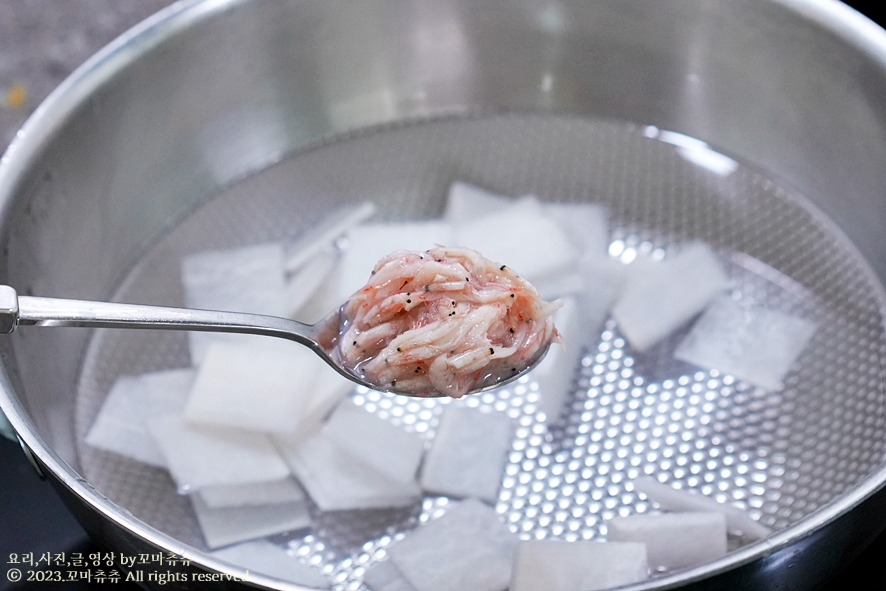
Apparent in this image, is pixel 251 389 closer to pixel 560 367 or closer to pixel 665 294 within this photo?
pixel 560 367

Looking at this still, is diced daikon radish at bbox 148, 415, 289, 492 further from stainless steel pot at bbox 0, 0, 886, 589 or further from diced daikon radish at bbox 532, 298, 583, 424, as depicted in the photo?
diced daikon radish at bbox 532, 298, 583, 424

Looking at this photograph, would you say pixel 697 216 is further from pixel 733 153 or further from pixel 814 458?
pixel 814 458

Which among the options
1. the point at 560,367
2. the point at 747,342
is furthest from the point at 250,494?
the point at 747,342

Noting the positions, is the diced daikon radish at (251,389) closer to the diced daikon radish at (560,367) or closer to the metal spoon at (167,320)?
the metal spoon at (167,320)

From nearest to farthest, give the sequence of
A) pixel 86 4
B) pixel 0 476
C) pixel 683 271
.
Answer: pixel 0 476 → pixel 683 271 → pixel 86 4

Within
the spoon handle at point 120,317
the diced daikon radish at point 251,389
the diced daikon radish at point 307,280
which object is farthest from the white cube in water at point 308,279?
the spoon handle at point 120,317

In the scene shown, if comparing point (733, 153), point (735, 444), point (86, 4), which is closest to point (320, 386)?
point (735, 444)
